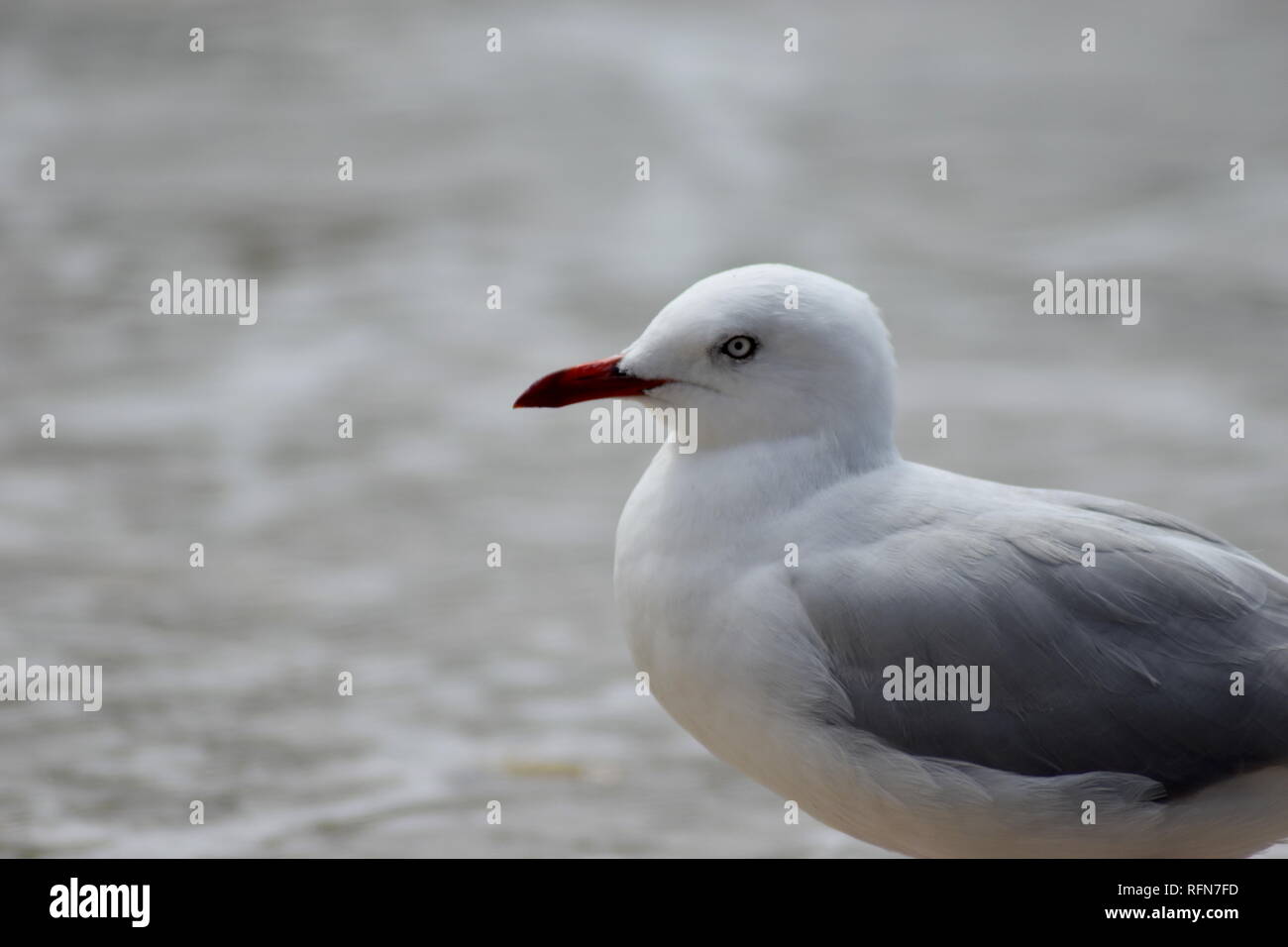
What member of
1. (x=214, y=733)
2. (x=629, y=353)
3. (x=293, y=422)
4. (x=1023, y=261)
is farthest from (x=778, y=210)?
(x=629, y=353)

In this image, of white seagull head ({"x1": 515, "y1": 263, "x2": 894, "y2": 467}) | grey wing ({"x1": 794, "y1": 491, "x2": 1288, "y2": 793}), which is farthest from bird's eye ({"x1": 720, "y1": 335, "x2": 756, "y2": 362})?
grey wing ({"x1": 794, "y1": 491, "x2": 1288, "y2": 793})

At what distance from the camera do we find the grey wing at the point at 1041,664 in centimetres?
322

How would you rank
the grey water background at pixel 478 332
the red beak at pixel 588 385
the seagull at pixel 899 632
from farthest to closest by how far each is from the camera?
the grey water background at pixel 478 332 < the red beak at pixel 588 385 < the seagull at pixel 899 632

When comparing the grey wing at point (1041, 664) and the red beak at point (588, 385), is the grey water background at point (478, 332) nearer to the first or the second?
the grey wing at point (1041, 664)

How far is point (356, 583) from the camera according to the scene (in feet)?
21.7

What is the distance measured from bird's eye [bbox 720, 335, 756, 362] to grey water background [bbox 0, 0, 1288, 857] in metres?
1.95

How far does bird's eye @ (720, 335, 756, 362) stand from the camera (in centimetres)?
327

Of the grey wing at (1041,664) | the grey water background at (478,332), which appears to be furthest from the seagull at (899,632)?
the grey water background at (478,332)

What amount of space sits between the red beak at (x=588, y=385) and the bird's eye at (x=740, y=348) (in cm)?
14

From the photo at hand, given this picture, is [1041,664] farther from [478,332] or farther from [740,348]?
[478,332]

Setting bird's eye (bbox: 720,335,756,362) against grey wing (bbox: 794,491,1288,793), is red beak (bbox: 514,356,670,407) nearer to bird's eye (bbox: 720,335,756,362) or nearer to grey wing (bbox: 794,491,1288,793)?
bird's eye (bbox: 720,335,756,362)

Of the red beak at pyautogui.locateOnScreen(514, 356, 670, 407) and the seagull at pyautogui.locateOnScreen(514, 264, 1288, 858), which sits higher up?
the red beak at pyautogui.locateOnScreen(514, 356, 670, 407)
